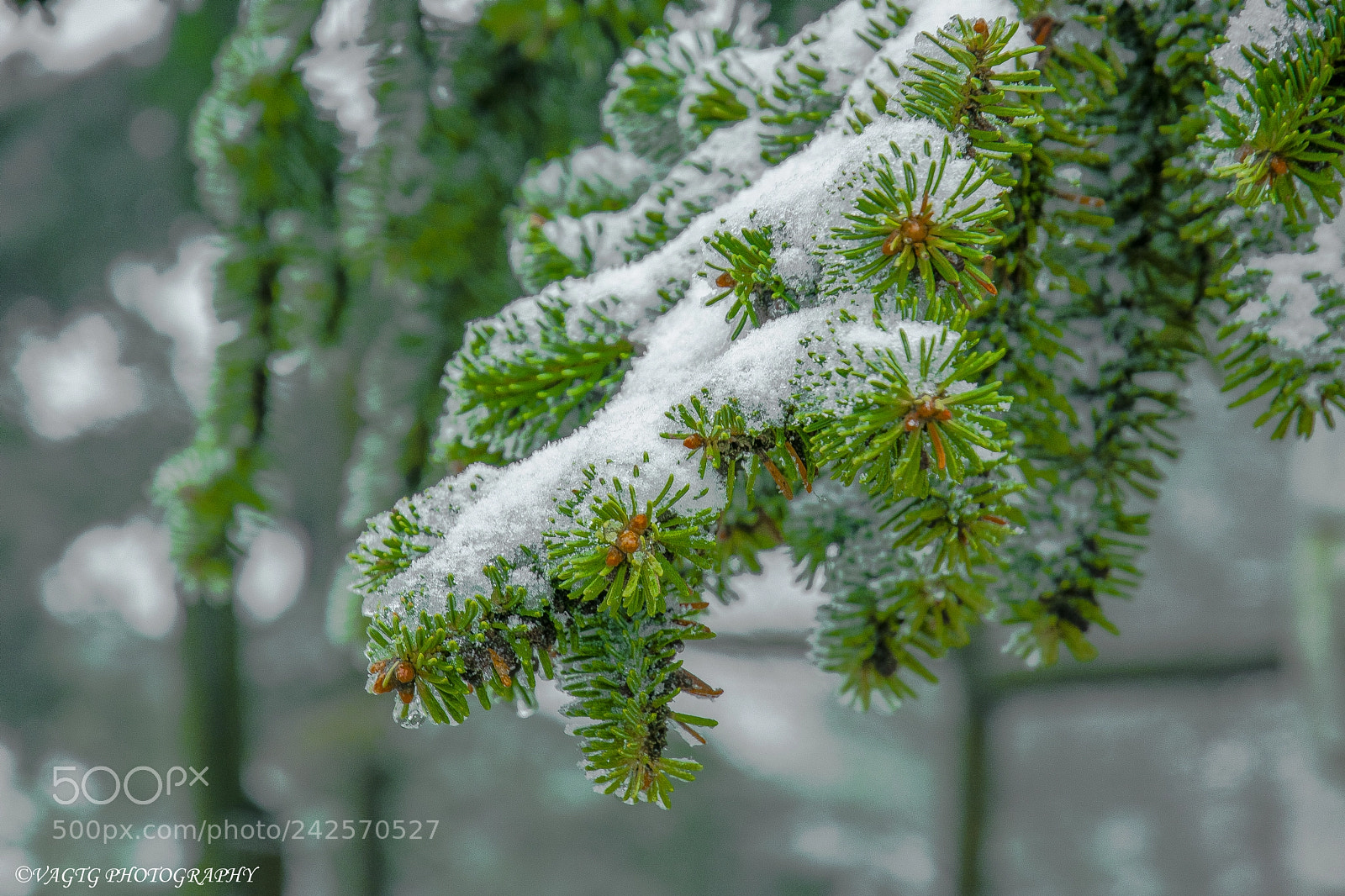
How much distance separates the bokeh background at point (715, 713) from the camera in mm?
2271

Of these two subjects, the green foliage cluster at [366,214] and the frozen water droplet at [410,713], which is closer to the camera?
the frozen water droplet at [410,713]

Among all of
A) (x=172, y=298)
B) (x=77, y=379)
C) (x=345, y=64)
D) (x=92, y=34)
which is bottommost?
(x=345, y=64)

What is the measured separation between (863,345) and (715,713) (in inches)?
111

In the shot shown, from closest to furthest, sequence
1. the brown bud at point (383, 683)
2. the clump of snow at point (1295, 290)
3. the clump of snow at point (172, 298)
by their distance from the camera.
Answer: the brown bud at point (383, 683)
the clump of snow at point (1295, 290)
the clump of snow at point (172, 298)

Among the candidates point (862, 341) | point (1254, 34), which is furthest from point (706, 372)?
point (1254, 34)

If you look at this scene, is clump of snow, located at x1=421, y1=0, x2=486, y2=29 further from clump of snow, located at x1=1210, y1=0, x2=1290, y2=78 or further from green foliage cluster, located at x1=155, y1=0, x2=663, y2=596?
clump of snow, located at x1=1210, y1=0, x2=1290, y2=78

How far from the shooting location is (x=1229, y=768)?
279 centimetres

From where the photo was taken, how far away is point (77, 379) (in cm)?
228

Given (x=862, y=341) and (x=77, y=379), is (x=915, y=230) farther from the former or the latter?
(x=77, y=379)

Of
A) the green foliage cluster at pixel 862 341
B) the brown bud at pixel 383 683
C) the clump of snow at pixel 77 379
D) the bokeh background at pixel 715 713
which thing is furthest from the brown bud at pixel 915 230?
the clump of snow at pixel 77 379

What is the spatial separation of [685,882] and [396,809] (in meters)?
1.11

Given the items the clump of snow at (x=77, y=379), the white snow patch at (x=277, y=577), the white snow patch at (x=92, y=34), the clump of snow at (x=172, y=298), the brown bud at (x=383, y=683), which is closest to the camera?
the brown bud at (x=383, y=683)

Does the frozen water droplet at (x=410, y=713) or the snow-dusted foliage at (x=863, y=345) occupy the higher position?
the snow-dusted foliage at (x=863, y=345)

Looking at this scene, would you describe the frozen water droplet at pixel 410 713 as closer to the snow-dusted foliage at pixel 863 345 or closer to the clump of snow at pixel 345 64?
the snow-dusted foliage at pixel 863 345
